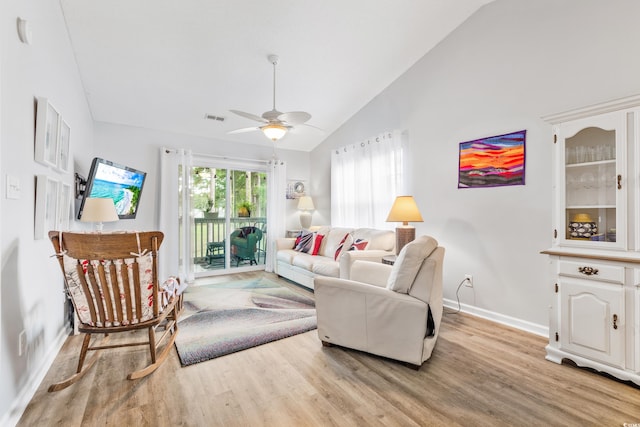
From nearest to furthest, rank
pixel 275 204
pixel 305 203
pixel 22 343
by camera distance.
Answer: pixel 22 343 → pixel 275 204 → pixel 305 203

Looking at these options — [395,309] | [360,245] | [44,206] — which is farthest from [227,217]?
[395,309]

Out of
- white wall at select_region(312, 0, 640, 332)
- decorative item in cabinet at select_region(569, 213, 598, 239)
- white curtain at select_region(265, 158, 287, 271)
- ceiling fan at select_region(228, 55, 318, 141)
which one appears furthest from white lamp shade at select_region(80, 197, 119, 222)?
decorative item in cabinet at select_region(569, 213, 598, 239)

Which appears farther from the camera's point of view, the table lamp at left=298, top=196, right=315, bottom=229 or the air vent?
the table lamp at left=298, top=196, right=315, bottom=229

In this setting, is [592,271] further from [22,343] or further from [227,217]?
[227,217]

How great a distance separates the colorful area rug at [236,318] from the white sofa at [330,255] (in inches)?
13.0

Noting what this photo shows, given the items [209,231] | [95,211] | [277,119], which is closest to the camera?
[95,211]

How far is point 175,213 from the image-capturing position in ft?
14.9

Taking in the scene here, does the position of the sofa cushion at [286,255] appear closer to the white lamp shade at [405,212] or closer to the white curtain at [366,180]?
the white curtain at [366,180]

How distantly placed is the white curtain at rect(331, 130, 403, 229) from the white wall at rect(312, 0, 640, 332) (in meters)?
0.30

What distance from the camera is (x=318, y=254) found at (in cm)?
455

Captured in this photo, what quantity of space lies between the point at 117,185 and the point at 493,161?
4319 millimetres

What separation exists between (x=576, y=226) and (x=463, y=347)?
1296 millimetres

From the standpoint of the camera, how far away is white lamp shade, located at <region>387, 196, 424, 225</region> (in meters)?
3.23

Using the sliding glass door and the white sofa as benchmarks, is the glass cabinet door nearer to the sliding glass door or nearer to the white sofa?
the white sofa
